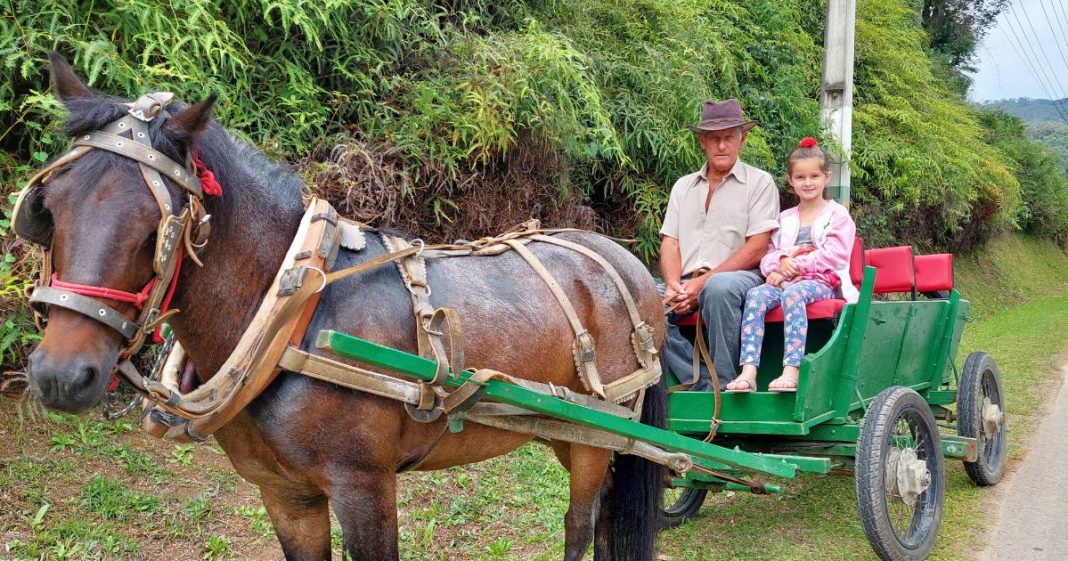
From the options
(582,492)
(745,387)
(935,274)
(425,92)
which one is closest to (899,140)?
(935,274)

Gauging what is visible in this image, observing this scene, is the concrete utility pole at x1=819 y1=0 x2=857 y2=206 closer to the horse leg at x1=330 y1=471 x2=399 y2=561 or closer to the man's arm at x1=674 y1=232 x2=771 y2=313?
the man's arm at x1=674 y1=232 x2=771 y2=313

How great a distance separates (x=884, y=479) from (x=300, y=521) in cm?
238

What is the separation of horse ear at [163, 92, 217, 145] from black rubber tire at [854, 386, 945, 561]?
9.23 ft

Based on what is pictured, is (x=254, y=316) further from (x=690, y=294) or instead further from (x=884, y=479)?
(x=884, y=479)

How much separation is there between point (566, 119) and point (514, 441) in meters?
2.68

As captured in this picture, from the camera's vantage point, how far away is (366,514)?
212cm

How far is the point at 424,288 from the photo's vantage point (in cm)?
227

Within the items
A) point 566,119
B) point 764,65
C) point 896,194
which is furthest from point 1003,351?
point 566,119

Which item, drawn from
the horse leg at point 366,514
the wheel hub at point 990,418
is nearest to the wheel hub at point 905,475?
the wheel hub at point 990,418

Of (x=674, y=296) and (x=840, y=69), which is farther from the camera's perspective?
(x=840, y=69)

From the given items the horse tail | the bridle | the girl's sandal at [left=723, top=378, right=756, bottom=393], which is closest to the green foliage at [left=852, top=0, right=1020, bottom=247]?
the girl's sandal at [left=723, top=378, right=756, bottom=393]

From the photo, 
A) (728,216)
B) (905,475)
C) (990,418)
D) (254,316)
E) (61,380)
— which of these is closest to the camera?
(61,380)

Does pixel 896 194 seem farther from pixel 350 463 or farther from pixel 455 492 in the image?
pixel 350 463

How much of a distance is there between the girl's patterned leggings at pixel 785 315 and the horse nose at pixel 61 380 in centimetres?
255
